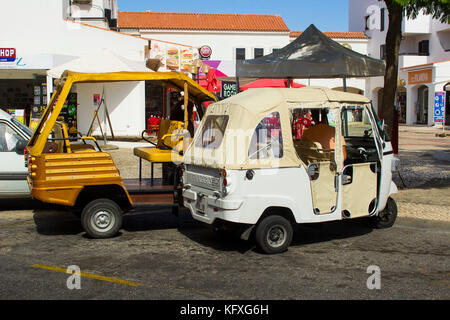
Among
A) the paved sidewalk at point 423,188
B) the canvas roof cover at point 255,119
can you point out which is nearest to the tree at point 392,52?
the paved sidewalk at point 423,188

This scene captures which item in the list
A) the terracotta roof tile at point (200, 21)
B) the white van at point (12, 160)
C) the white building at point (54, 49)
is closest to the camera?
the white van at point (12, 160)

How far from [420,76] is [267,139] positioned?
3835 cm

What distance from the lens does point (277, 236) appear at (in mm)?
6383

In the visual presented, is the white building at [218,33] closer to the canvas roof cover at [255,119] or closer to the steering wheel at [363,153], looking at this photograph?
the steering wheel at [363,153]

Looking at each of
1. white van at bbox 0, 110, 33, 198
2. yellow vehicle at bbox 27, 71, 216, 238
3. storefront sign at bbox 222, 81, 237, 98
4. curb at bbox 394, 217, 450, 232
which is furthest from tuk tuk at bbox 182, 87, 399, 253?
storefront sign at bbox 222, 81, 237, 98

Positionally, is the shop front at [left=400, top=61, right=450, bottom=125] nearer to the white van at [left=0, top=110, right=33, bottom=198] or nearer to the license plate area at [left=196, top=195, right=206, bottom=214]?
the white van at [left=0, top=110, right=33, bottom=198]

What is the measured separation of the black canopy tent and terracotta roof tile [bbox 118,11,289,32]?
35.2 metres

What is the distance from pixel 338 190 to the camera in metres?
6.66

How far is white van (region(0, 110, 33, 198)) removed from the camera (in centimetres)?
888

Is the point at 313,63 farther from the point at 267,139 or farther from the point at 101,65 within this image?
the point at 101,65

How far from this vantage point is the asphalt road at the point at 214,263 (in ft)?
16.5

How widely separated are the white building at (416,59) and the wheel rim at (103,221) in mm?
35482
